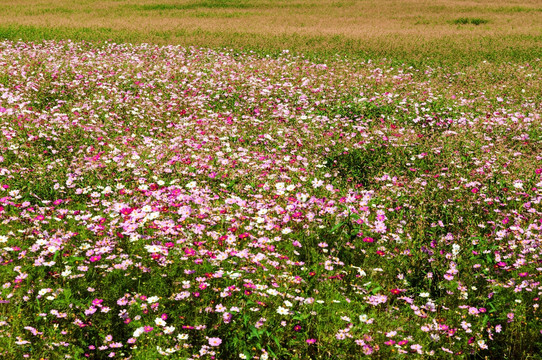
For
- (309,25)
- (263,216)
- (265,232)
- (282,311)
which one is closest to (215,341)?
(282,311)

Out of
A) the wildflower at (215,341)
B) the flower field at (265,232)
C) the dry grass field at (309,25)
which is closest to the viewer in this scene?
the wildflower at (215,341)

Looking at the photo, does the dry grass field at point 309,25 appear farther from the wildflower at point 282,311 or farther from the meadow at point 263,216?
the wildflower at point 282,311

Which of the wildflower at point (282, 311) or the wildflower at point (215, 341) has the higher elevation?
the wildflower at point (282, 311)

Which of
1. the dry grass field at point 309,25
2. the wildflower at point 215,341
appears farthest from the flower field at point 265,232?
the dry grass field at point 309,25

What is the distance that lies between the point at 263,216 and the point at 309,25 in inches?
886

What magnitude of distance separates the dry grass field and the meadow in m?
6.95

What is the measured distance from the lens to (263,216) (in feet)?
15.6

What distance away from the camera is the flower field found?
336 cm

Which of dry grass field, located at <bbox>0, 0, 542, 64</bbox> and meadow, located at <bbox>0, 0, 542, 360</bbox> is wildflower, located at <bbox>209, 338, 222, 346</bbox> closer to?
meadow, located at <bbox>0, 0, 542, 360</bbox>

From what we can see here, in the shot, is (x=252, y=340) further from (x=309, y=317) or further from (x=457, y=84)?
(x=457, y=84)

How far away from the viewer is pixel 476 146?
7.11 meters

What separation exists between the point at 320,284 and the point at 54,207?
134 inches

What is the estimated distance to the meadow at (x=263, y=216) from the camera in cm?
338

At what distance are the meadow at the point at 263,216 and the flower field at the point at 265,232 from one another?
0.02 meters
